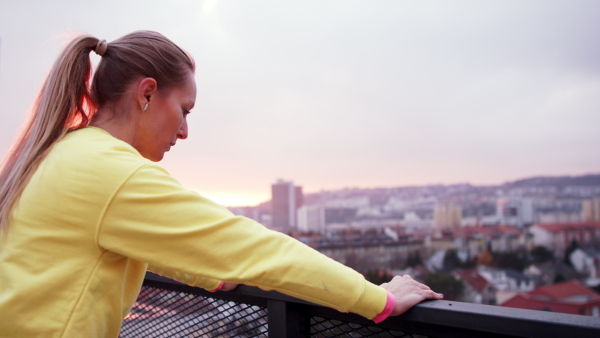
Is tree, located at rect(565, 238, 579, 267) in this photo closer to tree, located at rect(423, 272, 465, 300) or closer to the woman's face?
tree, located at rect(423, 272, 465, 300)

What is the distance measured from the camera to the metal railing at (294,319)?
0.77 meters

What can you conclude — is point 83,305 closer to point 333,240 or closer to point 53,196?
point 53,196

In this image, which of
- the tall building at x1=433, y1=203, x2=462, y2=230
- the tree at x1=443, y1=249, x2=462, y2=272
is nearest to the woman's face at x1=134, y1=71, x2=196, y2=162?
the tree at x1=443, y1=249, x2=462, y2=272

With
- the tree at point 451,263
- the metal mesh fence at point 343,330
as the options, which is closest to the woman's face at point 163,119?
the metal mesh fence at point 343,330

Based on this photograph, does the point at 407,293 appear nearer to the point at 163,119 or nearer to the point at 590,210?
the point at 163,119

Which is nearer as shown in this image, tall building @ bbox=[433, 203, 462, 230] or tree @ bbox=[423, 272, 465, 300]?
tree @ bbox=[423, 272, 465, 300]

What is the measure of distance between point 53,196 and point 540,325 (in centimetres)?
82

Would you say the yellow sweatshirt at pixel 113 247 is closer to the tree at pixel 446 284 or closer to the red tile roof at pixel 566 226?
the tree at pixel 446 284

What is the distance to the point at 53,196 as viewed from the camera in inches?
33.9

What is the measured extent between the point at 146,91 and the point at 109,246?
0.38 meters

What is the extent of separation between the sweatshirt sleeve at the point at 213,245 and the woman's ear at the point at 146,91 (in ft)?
0.94

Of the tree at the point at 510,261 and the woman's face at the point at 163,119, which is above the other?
the woman's face at the point at 163,119

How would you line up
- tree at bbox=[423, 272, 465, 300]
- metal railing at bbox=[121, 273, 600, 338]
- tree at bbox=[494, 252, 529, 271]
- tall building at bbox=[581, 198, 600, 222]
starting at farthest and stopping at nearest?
1. tall building at bbox=[581, 198, 600, 222]
2. tree at bbox=[494, 252, 529, 271]
3. tree at bbox=[423, 272, 465, 300]
4. metal railing at bbox=[121, 273, 600, 338]

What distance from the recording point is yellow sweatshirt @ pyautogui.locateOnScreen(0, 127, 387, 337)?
810mm
